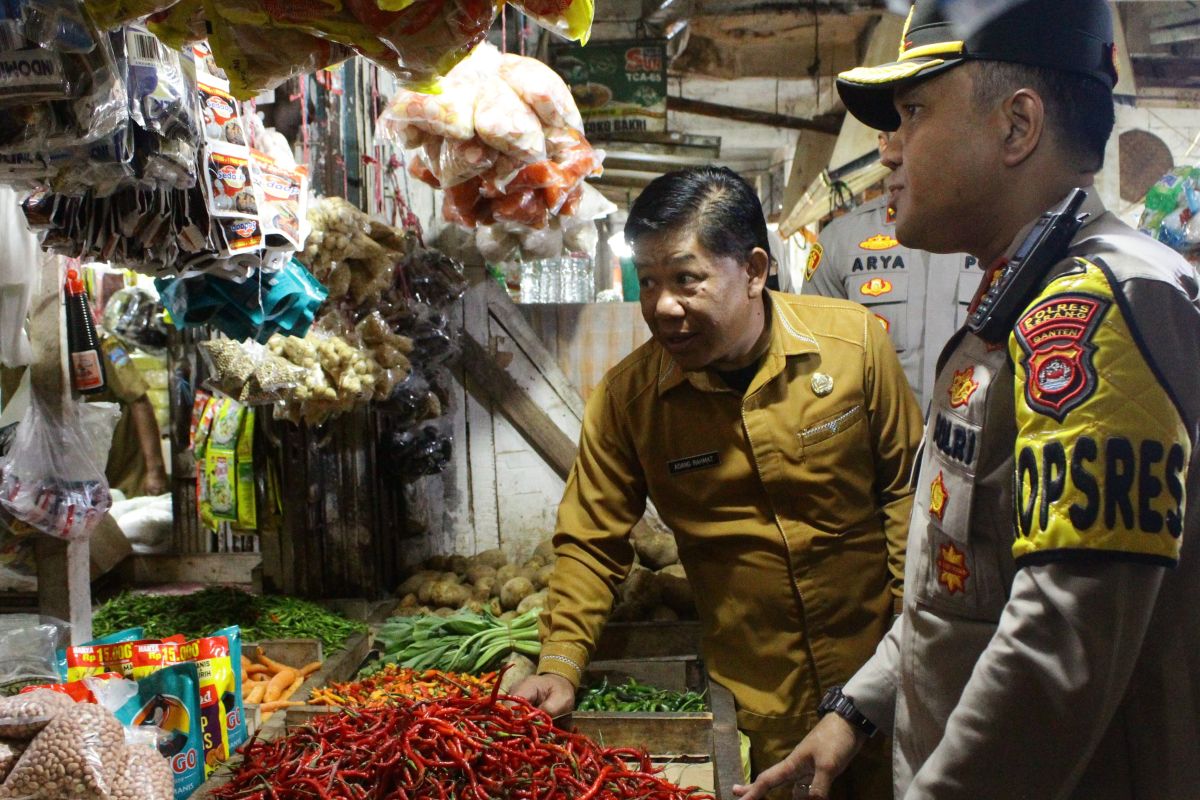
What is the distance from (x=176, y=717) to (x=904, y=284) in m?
2.81

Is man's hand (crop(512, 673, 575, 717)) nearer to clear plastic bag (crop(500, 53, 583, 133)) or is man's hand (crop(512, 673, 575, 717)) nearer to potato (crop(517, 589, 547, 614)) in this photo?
potato (crop(517, 589, 547, 614))

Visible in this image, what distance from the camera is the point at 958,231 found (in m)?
1.42

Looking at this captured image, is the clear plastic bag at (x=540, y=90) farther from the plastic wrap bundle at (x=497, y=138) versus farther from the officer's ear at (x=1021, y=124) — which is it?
the officer's ear at (x=1021, y=124)

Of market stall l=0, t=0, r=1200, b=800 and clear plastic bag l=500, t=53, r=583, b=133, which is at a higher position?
clear plastic bag l=500, t=53, r=583, b=133

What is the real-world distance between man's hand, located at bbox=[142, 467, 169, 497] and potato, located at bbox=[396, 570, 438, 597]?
9.50 ft

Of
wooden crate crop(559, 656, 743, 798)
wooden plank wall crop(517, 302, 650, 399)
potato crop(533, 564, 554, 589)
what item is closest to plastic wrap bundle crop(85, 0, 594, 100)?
wooden crate crop(559, 656, 743, 798)

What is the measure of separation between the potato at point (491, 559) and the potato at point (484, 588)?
21 centimetres

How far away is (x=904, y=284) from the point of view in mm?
3596

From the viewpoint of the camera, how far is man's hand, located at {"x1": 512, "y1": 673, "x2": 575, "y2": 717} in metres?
2.33

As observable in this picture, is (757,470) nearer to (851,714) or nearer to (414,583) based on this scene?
(851,714)

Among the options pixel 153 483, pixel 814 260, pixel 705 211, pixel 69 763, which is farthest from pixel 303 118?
Result: pixel 153 483

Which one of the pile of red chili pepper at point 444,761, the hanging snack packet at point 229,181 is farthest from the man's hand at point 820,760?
the hanging snack packet at point 229,181

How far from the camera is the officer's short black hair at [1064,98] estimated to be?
1302mm

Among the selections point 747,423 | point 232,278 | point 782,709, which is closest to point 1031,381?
point 747,423
